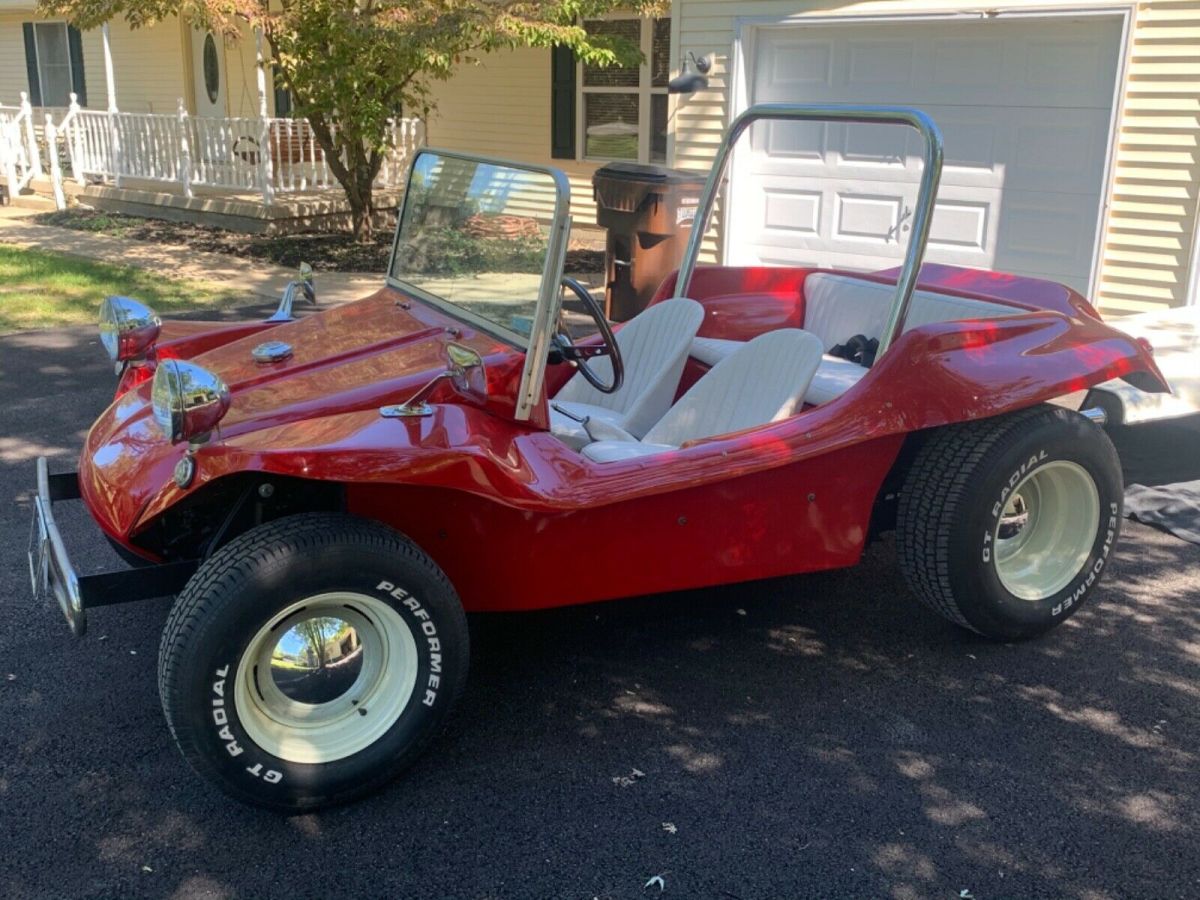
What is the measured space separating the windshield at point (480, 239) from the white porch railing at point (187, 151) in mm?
9189

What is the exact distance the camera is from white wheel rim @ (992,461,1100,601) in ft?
12.9

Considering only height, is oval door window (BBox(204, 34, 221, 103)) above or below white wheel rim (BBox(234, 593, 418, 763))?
above

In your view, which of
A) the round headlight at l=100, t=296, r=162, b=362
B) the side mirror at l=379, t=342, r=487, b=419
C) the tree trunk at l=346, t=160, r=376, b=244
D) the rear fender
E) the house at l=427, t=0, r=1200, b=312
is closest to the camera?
the side mirror at l=379, t=342, r=487, b=419

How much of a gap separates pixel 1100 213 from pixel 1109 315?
73 cm

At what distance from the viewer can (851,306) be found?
4949 mm

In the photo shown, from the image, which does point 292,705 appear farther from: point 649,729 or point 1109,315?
point 1109,315

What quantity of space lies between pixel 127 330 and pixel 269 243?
30.3 feet

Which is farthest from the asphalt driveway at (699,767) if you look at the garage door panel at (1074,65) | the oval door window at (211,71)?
the oval door window at (211,71)

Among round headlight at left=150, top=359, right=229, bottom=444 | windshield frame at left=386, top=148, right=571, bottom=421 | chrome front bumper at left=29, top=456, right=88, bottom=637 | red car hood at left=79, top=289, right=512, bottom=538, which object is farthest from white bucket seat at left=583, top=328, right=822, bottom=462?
chrome front bumper at left=29, top=456, right=88, bottom=637

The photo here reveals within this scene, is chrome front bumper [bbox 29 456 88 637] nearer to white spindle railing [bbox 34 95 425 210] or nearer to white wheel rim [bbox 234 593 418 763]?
white wheel rim [bbox 234 593 418 763]

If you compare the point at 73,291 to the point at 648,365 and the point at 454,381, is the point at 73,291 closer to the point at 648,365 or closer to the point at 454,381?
the point at 648,365

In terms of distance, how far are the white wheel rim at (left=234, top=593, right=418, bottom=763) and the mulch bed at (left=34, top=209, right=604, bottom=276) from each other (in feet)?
26.9

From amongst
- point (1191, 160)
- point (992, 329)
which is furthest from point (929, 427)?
point (1191, 160)

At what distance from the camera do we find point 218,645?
2744 mm
